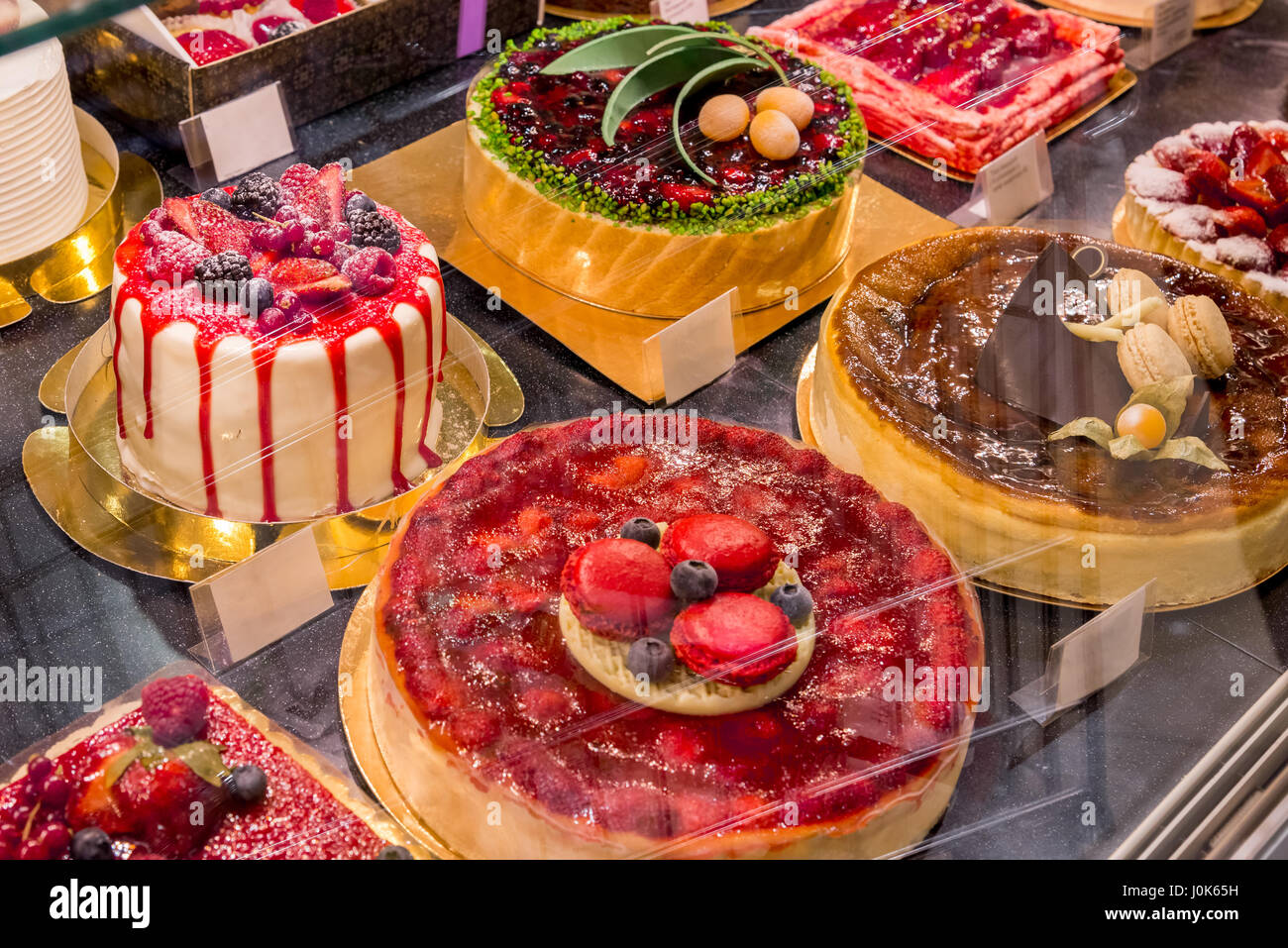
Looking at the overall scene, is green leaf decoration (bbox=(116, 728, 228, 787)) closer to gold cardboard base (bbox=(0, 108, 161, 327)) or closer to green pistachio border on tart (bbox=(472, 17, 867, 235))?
gold cardboard base (bbox=(0, 108, 161, 327))

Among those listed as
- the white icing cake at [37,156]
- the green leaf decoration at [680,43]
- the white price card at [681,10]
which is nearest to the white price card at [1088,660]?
the green leaf decoration at [680,43]

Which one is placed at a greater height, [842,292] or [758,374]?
[842,292]

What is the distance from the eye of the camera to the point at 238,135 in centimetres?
303

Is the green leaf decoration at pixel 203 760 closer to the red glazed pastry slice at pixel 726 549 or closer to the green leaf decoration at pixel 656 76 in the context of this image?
the red glazed pastry slice at pixel 726 549

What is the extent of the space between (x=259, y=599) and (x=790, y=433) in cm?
116

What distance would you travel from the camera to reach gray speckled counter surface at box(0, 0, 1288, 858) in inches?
79.5

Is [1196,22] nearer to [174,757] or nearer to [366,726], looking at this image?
[366,726]

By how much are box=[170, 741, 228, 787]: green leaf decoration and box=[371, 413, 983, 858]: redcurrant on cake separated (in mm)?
276

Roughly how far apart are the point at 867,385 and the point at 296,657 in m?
1.24

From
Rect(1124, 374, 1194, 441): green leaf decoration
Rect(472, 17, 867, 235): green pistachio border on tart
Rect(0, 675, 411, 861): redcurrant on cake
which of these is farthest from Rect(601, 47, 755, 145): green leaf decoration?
Rect(0, 675, 411, 861): redcurrant on cake
